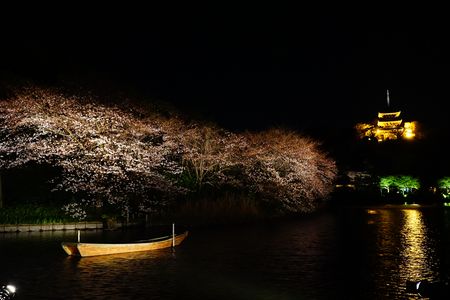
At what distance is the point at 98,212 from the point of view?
2709 centimetres

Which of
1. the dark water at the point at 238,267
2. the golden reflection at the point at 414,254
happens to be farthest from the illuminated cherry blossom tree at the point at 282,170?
the dark water at the point at 238,267

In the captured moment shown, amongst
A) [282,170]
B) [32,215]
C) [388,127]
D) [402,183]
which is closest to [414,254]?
[32,215]

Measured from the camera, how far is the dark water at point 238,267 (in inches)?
475

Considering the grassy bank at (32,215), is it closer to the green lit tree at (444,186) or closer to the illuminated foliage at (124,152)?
the illuminated foliage at (124,152)

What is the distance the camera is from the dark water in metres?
12.1

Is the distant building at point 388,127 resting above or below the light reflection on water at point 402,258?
above

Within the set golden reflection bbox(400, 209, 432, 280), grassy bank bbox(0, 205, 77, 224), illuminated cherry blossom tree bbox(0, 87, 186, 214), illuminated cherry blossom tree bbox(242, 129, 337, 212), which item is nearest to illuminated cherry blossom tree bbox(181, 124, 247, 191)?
illuminated cherry blossom tree bbox(242, 129, 337, 212)

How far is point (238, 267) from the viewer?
15.4m

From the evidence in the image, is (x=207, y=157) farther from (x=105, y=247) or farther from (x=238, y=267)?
(x=238, y=267)

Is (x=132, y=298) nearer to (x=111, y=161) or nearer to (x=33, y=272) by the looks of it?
(x=33, y=272)

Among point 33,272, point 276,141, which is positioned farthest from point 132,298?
point 276,141

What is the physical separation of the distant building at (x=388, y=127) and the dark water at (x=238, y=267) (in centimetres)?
8123

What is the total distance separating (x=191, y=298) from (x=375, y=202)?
149 ft

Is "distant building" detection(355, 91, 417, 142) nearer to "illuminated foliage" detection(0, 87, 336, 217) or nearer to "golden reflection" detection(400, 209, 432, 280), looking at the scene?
"illuminated foliage" detection(0, 87, 336, 217)
